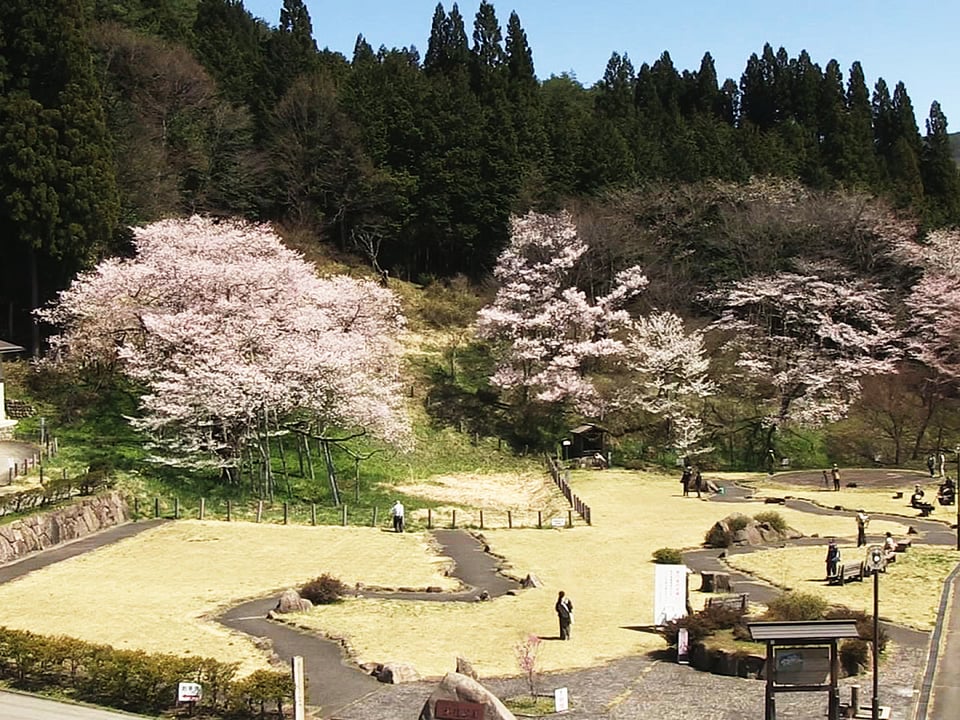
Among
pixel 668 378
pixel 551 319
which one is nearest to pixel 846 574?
pixel 668 378

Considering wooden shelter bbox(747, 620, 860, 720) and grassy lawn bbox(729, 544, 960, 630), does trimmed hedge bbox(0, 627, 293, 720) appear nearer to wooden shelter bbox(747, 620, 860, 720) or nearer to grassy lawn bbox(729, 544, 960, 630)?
wooden shelter bbox(747, 620, 860, 720)

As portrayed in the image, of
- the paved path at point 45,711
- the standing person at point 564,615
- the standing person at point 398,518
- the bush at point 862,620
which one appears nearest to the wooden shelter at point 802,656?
the bush at point 862,620

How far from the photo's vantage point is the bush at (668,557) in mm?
28828

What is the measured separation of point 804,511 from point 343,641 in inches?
869

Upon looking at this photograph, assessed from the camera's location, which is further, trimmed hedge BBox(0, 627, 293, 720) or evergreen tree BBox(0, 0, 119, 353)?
evergreen tree BBox(0, 0, 119, 353)

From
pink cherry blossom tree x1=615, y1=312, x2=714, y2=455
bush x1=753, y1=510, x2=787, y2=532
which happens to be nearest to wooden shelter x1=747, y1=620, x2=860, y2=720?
bush x1=753, y1=510, x2=787, y2=532

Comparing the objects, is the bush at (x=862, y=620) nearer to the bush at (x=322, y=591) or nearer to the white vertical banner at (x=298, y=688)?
the white vertical banner at (x=298, y=688)

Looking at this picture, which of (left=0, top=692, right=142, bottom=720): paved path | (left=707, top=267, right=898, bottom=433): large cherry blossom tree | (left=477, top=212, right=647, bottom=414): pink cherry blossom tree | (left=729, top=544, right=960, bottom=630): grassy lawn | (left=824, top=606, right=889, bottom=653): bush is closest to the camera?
(left=0, top=692, right=142, bottom=720): paved path

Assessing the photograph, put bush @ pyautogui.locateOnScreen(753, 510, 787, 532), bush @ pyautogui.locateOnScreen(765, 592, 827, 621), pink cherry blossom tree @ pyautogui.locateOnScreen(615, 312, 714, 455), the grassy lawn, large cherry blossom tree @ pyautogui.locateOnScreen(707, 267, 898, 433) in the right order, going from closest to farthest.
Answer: bush @ pyautogui.locateOnScreen(765, 592, 827, 621)
the grassy lawn
bush @ pyautogui.locateOnScreen(753, 510, 787, 532)
pink cherry blossom tree @ pyautogui.locateOnScreen(615, 312, 714, 455)
large cherry blossom tree @ pyautogui.locateOnScreen(707, 267, 898, 433)

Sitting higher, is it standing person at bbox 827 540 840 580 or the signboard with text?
standing person at bbox 827 540 840 580

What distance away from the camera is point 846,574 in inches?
1041

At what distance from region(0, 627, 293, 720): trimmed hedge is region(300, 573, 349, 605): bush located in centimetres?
627

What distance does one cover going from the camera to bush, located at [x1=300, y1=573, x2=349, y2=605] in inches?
966

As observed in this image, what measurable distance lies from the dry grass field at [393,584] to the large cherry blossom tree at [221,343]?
5.92 metres
